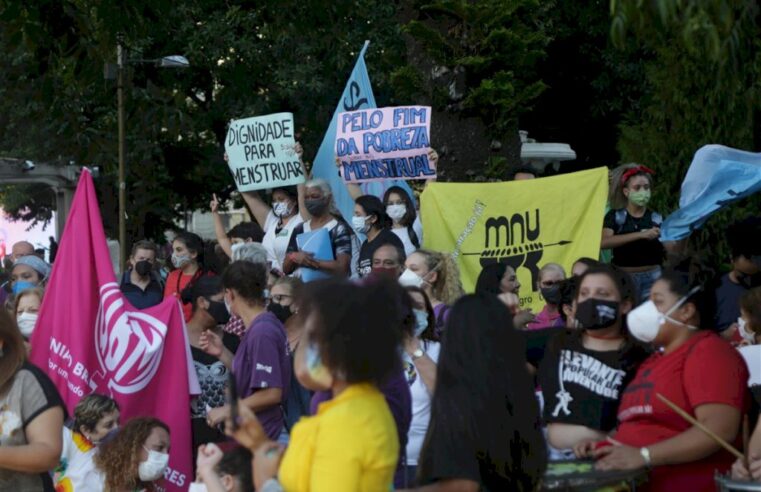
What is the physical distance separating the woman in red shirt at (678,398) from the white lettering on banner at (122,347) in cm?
332

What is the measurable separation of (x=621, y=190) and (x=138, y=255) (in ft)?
12.3

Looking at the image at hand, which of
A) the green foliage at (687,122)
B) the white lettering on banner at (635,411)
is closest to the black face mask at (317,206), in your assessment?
the green foliage at (687,122)

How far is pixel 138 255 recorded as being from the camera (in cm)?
1153

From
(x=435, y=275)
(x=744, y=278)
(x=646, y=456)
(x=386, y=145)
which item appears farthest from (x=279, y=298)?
(x=646, y=456)

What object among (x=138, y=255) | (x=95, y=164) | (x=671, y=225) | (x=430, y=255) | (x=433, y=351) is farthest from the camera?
(x=95, y=164)

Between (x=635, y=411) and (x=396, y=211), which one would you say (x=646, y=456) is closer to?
(x=635, y=411)

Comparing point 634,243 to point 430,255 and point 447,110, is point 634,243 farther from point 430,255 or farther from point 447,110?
point 447,110

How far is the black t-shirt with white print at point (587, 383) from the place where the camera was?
6043 millimetres

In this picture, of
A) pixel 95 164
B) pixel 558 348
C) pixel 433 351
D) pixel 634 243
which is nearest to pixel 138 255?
pixel 634 243

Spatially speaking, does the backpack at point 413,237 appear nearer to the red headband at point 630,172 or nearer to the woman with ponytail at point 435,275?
the red headband at point 630,172

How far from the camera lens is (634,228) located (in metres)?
10.0

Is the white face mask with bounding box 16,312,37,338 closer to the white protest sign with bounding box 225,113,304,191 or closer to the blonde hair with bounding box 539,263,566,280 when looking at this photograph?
the blonde hair with bounding box 539,263,566,280

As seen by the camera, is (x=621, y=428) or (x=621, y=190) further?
(x=621, y=190)

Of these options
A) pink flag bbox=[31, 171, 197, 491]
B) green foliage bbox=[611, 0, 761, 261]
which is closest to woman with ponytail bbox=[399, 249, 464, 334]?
pink flag bbox=[31, 171, 197, 491]
